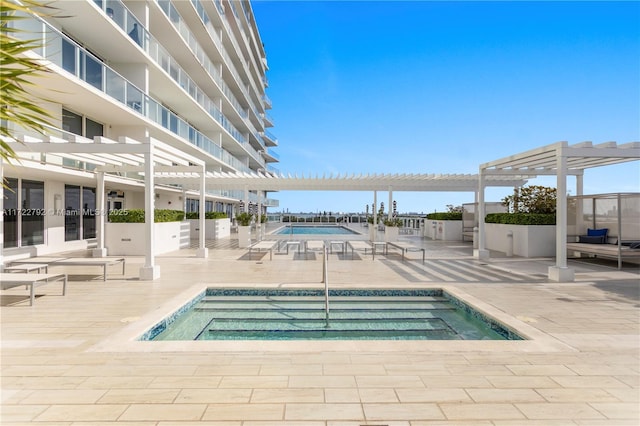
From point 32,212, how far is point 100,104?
4376 mm

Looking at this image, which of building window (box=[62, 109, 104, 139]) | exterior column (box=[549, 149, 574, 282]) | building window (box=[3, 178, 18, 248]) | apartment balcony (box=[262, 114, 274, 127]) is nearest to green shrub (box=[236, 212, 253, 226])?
building window (box=[62, 109, 104, 139])

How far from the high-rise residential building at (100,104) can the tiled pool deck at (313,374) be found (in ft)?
12.0

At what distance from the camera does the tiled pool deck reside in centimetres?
250

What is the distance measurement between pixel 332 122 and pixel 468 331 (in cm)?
2959

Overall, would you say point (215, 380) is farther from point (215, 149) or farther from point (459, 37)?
point (215, 149)

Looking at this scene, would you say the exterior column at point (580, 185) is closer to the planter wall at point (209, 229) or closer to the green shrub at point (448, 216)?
the green shrub at point (448, 216)

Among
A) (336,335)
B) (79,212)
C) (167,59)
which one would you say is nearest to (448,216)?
(336,335)

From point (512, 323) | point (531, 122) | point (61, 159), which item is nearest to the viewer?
point (512, 323)

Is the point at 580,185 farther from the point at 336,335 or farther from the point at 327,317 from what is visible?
the point at 336,335

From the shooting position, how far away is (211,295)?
670 centimetres

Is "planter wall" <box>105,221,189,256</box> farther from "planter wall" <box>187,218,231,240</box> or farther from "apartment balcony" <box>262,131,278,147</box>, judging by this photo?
"apartment balcony" <box>262,131,278,147</box>

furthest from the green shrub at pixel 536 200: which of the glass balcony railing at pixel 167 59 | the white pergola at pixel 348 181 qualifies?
the glass balcony railing at pixel 167 59

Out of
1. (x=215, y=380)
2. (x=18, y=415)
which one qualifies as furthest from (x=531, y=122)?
(x=18, y=415)

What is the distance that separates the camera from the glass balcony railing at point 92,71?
8.57 m
